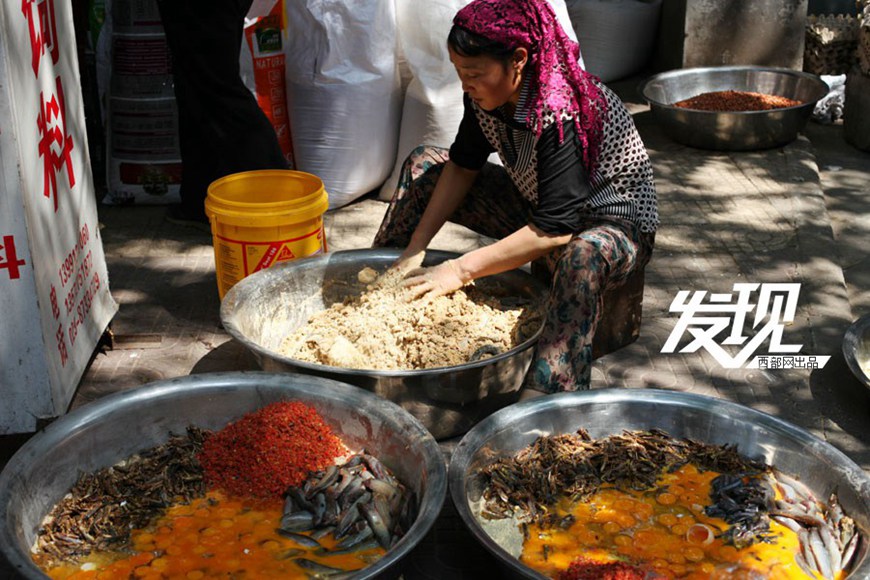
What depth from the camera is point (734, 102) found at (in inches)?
247

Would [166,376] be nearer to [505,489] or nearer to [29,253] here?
[29,253]

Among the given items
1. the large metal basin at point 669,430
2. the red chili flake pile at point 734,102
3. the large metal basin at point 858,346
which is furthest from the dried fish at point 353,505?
the red chili flake pile at point 734,102

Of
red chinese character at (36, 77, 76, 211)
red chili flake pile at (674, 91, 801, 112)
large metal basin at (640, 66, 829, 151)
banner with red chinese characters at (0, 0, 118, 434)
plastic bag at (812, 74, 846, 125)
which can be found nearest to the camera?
banner with red chinese characters at (0, 0, 118, 434)

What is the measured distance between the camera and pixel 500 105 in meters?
3.18

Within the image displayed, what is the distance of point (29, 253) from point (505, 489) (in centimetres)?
150

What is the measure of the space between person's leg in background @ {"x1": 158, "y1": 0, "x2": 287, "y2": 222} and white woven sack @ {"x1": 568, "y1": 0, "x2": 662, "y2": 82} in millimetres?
3453

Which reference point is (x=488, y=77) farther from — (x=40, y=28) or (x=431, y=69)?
(x=431, y=69)

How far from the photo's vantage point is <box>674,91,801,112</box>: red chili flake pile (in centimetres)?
623

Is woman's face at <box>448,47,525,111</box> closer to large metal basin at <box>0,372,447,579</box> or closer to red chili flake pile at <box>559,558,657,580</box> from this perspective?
large metal basin at <box>0,372,447,579</box>

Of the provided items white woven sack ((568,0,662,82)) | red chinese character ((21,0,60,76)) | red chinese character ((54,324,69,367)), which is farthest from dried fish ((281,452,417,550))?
white woven sack ((568,0,662,82))

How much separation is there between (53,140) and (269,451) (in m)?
1.26

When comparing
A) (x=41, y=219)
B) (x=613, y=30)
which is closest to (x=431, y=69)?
(x=41, y=219)

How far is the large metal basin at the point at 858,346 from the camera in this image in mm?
3414

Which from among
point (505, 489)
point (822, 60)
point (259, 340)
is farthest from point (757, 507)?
point (822, 60)
